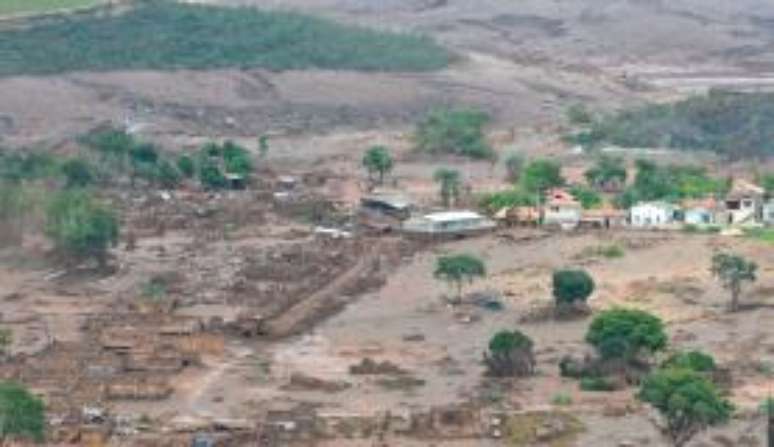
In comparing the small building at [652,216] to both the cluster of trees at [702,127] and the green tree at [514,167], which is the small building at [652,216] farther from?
the cluster of trees at [702,127]

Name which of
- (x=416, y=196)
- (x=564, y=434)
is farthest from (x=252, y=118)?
(x=564, y=434)

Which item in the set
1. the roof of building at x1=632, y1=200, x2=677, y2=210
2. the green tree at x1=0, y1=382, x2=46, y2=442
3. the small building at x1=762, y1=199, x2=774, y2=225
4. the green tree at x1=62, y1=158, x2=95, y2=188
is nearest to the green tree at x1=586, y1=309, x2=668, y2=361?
the green tree at x1=0, y1=382, x2=46, y2=442

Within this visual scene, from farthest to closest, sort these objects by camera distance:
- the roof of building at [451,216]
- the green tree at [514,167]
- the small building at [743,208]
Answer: the green tree at [514,167] → the small building at [743,208] → the roof of building at [451,216]

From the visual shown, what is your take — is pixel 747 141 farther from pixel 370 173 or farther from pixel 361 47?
pixel 361 47

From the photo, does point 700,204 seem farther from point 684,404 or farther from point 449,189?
point 684,404

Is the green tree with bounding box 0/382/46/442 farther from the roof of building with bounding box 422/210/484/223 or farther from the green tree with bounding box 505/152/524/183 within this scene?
the green tree with bounding box 505/152/524/183

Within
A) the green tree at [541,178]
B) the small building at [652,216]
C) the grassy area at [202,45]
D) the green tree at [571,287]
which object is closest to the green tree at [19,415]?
the green tree at [571,287]
